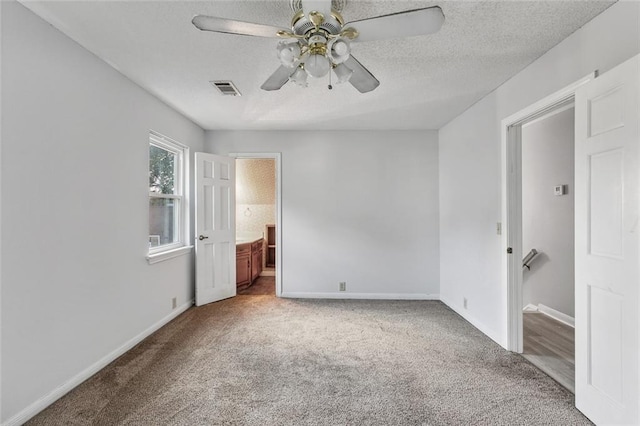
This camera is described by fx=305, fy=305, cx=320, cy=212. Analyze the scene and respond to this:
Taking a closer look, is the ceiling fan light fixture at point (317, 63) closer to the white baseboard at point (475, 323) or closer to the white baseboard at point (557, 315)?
the white baseboard at point (475, 323)

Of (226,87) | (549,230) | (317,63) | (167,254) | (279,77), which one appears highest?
(226,87)

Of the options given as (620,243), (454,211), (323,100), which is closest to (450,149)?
(454,211)

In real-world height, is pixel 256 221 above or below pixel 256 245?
above

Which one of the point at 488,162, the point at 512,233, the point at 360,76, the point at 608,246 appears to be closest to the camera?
the point at 608,246

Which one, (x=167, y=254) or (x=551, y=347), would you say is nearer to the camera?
(x=551, y=347)

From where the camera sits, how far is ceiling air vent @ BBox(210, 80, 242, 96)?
2762mm

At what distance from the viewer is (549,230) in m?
3.71

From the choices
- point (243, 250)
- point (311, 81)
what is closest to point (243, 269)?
point (243, 250)

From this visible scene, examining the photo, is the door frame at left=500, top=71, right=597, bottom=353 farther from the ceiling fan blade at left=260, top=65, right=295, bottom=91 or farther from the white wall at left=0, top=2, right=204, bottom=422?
the white wall at left=0, top=2, right=204, bottom=422

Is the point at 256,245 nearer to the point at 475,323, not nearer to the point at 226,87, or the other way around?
the point at 226,87

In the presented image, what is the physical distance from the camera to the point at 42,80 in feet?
6.18

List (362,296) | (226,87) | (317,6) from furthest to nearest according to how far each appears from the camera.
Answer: (362,296)
(226,87)
(317,6)

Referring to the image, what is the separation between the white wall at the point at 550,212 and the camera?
3.45 meters

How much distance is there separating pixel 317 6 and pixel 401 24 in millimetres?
390
